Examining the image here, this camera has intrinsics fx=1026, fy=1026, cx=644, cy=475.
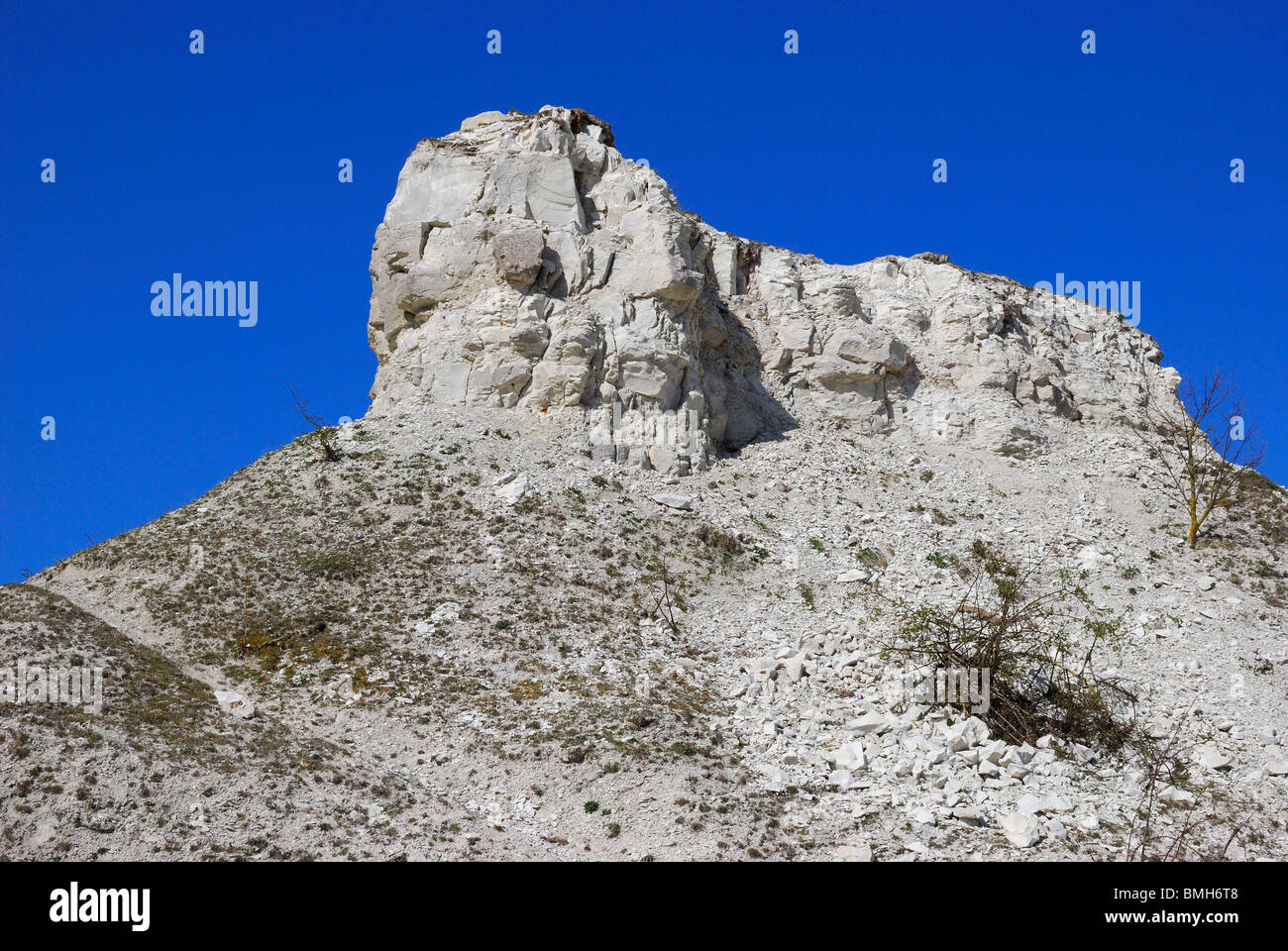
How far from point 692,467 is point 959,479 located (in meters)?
9.84

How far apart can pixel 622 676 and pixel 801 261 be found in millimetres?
27828

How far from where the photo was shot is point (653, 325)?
35.9 meters

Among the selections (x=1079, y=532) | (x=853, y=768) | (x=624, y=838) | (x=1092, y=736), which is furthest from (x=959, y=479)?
(x=624, y=838)

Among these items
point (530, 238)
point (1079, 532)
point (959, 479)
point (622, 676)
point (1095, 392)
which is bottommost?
point (622, 676)

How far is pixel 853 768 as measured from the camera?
19.8m

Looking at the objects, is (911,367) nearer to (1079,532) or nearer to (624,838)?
(1079,532)

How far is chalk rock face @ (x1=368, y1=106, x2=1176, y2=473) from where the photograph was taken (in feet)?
114

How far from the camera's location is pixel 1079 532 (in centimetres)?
3234

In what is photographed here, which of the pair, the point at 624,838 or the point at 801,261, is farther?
the point at 801,261

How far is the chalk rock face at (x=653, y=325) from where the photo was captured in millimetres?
34688

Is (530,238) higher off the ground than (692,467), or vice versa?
(530,238)

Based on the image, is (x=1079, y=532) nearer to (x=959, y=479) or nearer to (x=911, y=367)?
(x=959, y=479)
